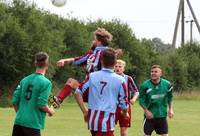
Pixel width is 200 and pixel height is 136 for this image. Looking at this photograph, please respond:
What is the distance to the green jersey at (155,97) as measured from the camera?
1154 centimetres

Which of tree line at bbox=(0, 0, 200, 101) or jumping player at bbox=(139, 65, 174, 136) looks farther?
tree line at bbox=(0, 0, 200, 101)

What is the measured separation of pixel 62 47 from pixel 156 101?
30920 mm

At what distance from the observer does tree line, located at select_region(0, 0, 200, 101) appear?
36344 mm

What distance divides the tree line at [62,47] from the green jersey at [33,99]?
1089 inches

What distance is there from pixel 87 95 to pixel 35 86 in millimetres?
798

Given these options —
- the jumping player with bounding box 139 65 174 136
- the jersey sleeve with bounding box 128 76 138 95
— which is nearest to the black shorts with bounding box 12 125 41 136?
the jersey sleeve with bounding box 128 76 138 95

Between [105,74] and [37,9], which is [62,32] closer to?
[37,9]

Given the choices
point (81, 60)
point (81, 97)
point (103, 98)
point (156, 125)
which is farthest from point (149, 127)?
point (103, 98)

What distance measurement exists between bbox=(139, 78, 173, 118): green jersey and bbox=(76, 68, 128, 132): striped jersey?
388cm

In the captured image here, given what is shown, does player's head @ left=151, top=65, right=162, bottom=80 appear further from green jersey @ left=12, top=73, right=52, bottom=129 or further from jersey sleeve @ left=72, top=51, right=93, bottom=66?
green jersey @ left=12, top=73, right=52, bottom=129

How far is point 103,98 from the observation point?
7.63 metres

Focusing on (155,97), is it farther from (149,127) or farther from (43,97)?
(43,97)

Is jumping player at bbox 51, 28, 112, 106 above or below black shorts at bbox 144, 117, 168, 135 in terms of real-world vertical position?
above

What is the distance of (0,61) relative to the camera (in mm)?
36031
